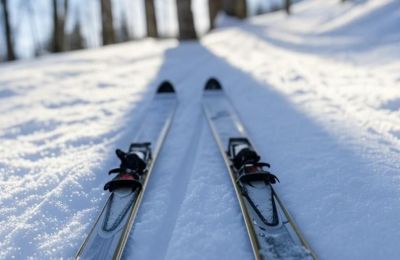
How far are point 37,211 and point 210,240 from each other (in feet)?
3.38

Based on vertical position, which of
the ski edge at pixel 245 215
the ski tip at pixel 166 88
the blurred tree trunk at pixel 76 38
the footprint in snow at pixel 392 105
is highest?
the blurred tree trunk at pixel 76 38

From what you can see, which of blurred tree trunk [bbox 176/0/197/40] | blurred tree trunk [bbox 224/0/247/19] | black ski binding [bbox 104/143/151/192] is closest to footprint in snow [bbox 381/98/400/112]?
black ski binding [bbox 104/143/151/192]

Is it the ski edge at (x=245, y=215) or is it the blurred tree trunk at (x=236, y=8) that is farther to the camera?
the blurred tree trunk at (x=236, y=8)

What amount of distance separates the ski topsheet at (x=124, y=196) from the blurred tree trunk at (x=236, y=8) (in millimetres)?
9593

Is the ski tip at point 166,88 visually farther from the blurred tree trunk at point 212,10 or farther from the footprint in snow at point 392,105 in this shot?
the blurred tree trunk at point 212,10

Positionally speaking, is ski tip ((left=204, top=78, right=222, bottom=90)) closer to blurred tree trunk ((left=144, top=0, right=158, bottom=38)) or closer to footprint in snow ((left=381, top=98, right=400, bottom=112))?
footprint in snow ((left=381, top=98, right=400, bottom=112))

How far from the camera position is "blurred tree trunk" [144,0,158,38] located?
12117 mm

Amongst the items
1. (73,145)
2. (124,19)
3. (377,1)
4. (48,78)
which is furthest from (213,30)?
(124,19)

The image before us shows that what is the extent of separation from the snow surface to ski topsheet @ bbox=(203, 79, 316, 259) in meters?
0.08

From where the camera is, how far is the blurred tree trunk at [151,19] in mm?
12117

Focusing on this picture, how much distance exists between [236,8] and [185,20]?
4.03 metres

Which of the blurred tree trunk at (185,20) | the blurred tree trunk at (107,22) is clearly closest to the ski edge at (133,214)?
the blurred tree trunk at (185,20)

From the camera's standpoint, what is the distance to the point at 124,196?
224 centimetres

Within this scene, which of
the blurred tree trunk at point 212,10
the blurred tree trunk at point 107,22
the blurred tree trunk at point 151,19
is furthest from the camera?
the blurred tree trunk at point 151,19
